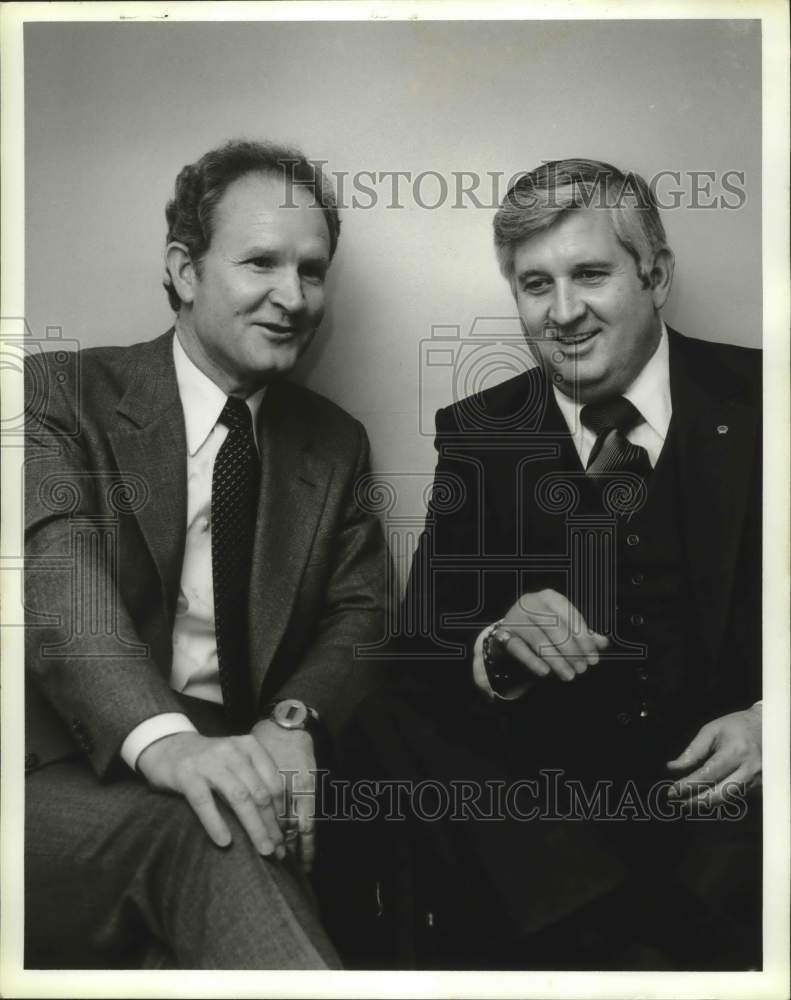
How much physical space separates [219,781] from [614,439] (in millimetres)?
925

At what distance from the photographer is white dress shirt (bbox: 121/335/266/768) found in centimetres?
190

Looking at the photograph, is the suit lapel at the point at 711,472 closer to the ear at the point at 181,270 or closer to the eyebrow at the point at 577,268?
the eyebrow at the point at 577,268

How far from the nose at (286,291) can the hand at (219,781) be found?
0.77 meters

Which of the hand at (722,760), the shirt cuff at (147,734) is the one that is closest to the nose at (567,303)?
the hand at (722,760)

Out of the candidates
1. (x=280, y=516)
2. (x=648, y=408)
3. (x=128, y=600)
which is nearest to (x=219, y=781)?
(x=128, y=600)

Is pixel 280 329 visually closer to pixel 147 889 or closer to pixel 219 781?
pixel 219 781

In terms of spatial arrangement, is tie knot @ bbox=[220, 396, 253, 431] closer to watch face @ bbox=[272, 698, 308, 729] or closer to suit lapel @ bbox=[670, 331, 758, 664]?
watch face @ bbox=[272, 698, 308, 729]

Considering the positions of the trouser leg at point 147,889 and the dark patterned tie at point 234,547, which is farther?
the dark patterned tie at point 234,547

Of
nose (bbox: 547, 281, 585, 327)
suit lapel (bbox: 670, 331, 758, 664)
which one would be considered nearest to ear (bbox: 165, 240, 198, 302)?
nose (bbox: 547, 281, 585, 327)

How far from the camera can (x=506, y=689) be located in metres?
1.90

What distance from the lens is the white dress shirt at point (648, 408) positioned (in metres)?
1.95

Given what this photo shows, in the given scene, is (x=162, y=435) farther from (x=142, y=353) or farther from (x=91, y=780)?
(x=91, y=780)

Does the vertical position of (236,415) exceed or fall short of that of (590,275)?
it falls short

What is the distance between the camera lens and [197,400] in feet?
6.35
